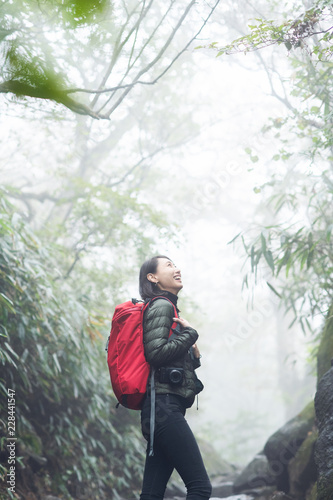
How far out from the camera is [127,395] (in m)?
2.08

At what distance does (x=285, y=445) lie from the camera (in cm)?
440

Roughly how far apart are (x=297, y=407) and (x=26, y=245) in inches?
417

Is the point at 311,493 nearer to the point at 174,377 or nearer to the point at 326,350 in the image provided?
the point at 326,350

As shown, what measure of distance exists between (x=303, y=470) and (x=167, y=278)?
8.31ft

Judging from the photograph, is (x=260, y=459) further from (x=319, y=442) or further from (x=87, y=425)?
(x=319, y=442)

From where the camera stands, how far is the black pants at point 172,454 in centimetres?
193

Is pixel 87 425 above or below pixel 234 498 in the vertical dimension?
above

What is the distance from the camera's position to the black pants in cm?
193

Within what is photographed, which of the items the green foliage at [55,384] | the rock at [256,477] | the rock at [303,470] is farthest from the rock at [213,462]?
the rock at [303,470]

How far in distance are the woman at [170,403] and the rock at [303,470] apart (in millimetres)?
2215

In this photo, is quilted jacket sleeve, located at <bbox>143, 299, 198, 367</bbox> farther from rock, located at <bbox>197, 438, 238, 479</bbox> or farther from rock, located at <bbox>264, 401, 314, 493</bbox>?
rock, located at <bbox>197, 438, 238, 479</bbox>

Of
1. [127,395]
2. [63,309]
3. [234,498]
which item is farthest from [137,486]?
[127,395]

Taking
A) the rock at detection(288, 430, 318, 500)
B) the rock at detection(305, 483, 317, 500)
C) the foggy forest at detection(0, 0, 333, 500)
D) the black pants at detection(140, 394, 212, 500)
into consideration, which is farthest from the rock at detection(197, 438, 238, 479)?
the black pants at detection(140, 394, 212, 500)

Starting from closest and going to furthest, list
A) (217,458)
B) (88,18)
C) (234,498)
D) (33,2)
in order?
(88,18) → (33,2) → (234,498) → (217,458)
